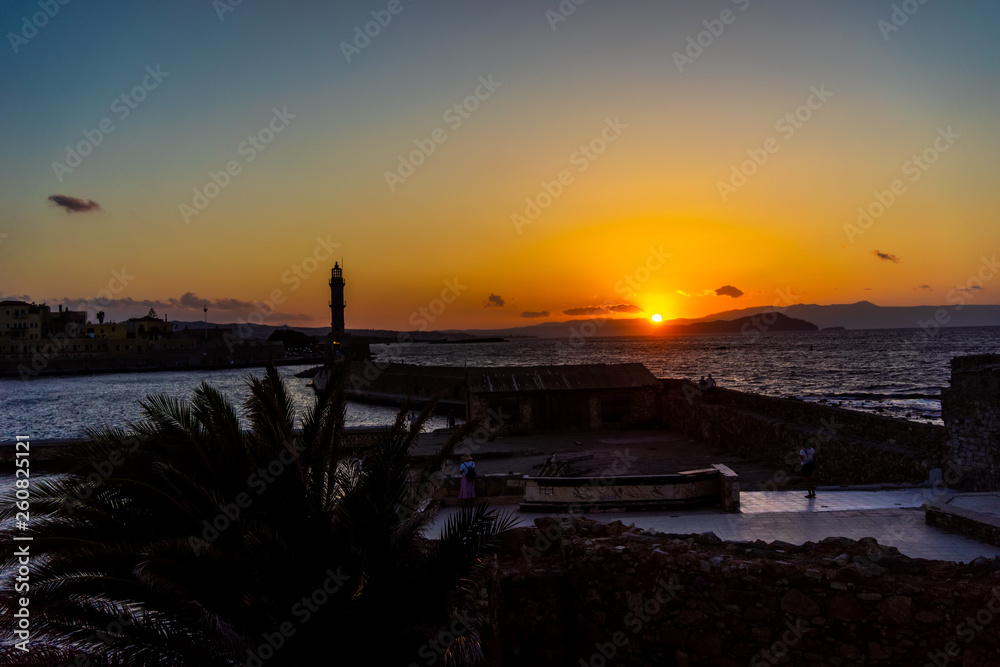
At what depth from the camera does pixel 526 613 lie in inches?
360

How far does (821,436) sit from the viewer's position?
17.0m

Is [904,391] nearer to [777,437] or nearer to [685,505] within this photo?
[777,437]

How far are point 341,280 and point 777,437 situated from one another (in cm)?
7870

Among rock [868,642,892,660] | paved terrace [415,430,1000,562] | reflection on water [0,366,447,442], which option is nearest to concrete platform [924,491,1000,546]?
paved terrace [415,430,1000,562]

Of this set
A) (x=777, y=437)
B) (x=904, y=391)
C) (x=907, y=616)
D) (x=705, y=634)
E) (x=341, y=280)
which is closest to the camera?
(x=907, y=616)

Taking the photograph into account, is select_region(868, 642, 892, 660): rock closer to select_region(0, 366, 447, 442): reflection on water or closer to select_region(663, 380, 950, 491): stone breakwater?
select_region(663, 380, 950, 491): stone breakwater

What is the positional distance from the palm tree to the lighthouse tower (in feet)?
268

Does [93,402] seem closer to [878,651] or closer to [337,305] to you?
[337,305]

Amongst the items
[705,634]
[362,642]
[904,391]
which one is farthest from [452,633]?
[904,391]

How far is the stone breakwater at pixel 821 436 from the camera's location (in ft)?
47.2

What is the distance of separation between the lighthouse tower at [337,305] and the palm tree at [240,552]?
268 feet

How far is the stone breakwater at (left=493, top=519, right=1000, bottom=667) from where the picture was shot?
293 inches

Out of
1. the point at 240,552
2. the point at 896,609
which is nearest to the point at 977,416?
the point at 896,609

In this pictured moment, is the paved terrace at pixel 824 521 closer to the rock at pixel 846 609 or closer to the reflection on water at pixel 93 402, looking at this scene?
the rock at pixel 846 609
